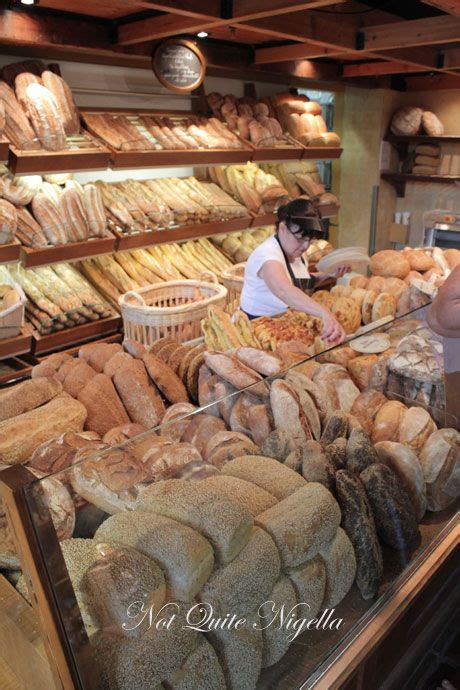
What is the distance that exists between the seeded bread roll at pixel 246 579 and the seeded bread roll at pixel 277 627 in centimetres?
2

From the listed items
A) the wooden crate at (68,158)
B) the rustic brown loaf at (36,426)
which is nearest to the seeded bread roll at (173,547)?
the rustic brown loaf at (36,426)

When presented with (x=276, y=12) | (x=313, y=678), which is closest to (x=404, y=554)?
(x=313, y=678)

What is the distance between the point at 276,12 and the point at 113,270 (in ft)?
6.11

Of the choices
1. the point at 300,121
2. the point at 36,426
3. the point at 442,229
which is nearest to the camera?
the point at 36,426

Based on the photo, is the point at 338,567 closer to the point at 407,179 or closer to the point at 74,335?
the point at 74,335

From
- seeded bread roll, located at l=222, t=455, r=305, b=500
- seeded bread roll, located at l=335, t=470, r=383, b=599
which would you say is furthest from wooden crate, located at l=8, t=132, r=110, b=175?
seeded bread roll, located at l=335, t=470, r=383, b=599

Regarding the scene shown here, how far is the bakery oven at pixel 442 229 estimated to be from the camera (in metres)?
5.66

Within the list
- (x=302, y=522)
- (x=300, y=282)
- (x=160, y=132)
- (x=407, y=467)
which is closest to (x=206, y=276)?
(x=300, y=282)

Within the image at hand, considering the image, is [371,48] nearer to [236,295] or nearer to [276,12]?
[276,12]

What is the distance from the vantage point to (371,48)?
152 inches

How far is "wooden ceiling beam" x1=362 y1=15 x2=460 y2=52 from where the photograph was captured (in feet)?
11.3

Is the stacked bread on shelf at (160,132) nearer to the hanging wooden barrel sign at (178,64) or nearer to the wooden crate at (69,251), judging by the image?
the hanging wooden barrel sign at (178,64)

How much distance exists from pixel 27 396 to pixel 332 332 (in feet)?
4.23

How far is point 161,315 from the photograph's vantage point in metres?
2.96
